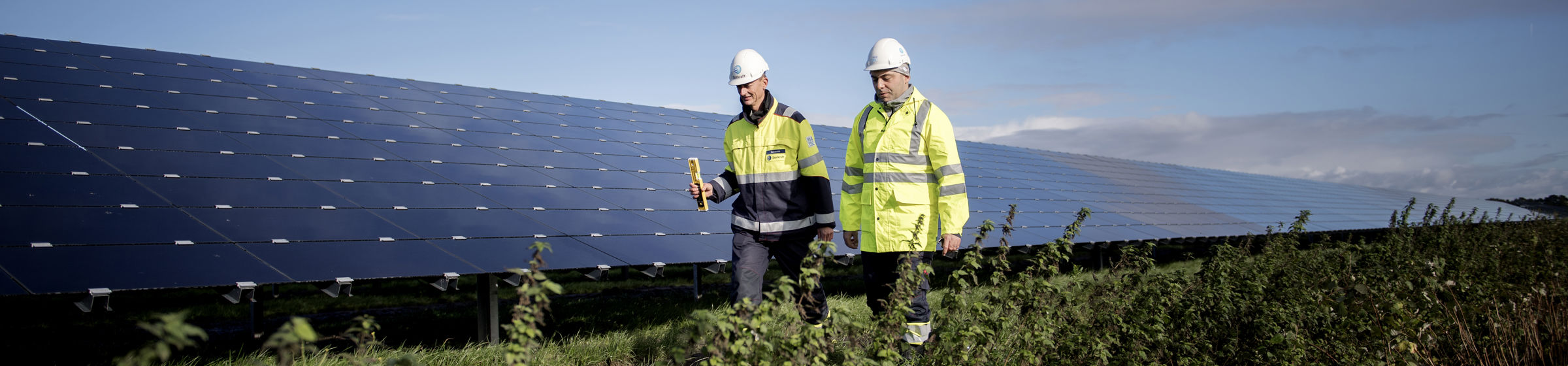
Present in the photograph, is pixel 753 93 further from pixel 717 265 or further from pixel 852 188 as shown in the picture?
pixel 717 265

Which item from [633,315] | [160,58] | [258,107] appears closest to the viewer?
[633,315]

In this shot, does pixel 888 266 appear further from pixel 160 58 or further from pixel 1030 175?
pixel 1030 175

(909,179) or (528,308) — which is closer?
(528,308)

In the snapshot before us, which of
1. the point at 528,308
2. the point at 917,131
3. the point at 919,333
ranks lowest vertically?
the point at 919,333

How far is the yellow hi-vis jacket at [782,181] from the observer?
4949 mm

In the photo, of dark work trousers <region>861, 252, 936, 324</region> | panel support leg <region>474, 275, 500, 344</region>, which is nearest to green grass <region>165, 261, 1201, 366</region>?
panel support leg <region>474, 275, 500, 344</region>

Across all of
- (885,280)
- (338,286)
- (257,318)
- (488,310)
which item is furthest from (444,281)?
(885,280)

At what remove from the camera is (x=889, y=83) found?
4680mm

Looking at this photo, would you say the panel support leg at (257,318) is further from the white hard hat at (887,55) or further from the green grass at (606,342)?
A: the white hard hat at (887,55)

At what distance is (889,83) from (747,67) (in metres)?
0.80

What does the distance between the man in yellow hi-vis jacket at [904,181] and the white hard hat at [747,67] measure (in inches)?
24.0

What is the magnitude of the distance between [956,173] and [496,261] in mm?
2988

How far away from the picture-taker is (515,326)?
101 inches

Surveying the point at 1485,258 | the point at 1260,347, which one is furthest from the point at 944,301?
the point at 1485,258
